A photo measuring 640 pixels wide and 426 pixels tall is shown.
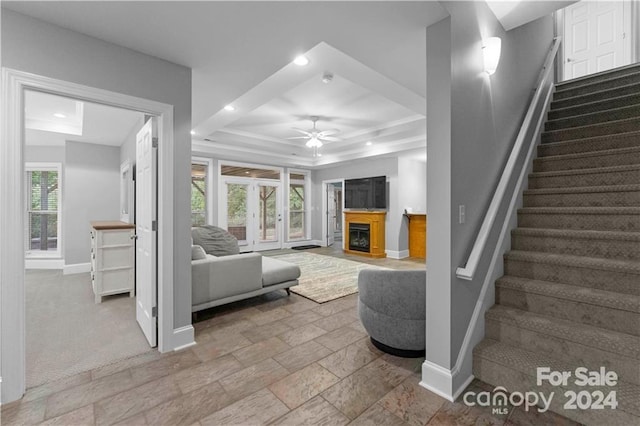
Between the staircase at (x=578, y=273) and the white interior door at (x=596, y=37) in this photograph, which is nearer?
the staircase at (x=578, y=273)

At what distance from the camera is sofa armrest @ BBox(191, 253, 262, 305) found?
9.79 ft

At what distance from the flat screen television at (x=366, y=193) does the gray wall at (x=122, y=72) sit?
17.6ft

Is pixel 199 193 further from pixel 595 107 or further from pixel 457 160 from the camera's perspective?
pixel 595 107

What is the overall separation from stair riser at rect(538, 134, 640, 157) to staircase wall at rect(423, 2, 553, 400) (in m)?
1.35

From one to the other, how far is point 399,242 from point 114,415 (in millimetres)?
6141

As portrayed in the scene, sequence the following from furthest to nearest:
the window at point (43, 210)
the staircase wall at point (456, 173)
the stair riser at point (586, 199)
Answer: the window at point (43, 210) → the stair riser at point (586, 199) → the staircase wall at point (456, 173)

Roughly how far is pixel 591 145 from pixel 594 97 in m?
1.05

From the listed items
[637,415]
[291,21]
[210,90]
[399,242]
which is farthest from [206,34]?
[399,242]

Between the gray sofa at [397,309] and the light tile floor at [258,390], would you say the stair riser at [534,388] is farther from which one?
the gray sofa at [397,309]

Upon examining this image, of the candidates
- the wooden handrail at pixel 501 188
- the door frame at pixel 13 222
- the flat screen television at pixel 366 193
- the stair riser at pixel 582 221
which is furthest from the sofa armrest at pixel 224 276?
the flat screen television at pixel 366 193

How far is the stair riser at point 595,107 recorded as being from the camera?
305 cm

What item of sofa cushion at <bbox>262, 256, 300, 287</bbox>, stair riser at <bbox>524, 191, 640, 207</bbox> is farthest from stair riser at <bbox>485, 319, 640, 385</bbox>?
sofa cushion at <bbox>262, 256, 300, 287</bbox>

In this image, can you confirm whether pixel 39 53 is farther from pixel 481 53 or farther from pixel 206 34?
pixel 481 53

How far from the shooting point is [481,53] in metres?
2.19
